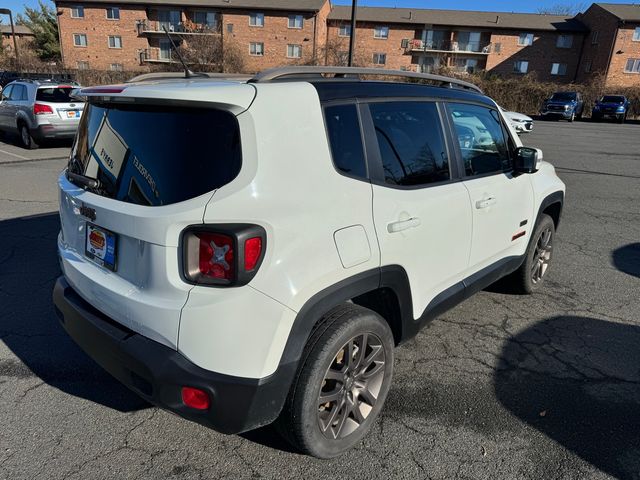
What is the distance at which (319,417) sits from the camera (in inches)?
88.4

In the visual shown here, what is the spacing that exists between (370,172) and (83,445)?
6.64 ft

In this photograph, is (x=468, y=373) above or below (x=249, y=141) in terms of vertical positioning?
below

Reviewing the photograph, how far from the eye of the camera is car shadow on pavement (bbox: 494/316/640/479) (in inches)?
98.0

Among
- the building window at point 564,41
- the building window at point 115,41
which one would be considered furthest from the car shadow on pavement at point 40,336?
the building window at point 564,41

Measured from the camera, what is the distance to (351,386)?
7.89 feet

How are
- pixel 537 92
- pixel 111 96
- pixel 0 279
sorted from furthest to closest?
pixel 537 92 < pixel 0 279 < pixel 111 96

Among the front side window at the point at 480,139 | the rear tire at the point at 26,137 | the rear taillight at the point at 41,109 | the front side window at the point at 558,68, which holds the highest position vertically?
the front side window at the point at 558,68

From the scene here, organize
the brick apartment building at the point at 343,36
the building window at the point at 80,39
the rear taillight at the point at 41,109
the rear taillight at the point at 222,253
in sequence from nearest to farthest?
the rear taillight at the point at 222,253 < the rear taillight at the point at 41,109 < the brick apartment building at the point at 343,36 < the building window at the point at 80,39

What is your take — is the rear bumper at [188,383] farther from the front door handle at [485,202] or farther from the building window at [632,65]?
the building window at [632,65]

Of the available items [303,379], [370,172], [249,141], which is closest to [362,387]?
[303,379]

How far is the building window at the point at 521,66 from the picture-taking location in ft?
167

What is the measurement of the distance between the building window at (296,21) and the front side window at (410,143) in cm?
5002

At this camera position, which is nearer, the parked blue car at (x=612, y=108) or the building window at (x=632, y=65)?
the parked blue car at (x=612, y=108)

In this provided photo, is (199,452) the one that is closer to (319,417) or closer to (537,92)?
(319,417)
